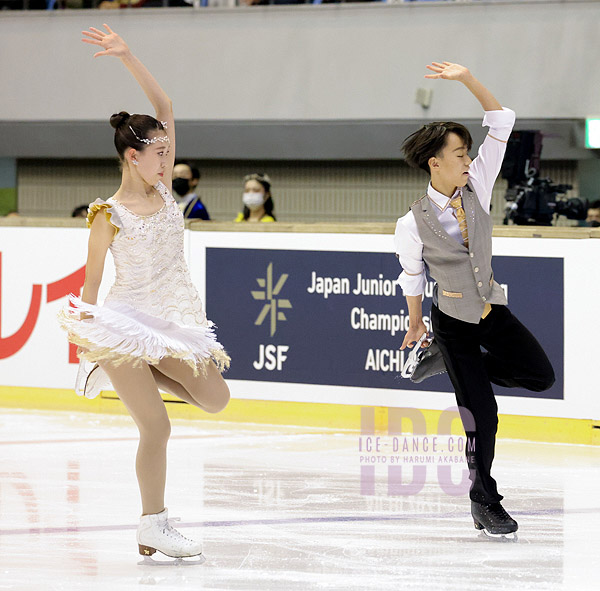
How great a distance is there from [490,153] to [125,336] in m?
1.48

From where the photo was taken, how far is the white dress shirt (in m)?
4.10

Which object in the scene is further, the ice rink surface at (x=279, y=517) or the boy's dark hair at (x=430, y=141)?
the boy's dark hair at (x=430, y=141)

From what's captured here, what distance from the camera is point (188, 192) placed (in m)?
7.77

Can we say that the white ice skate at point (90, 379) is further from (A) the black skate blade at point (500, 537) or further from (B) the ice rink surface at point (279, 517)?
(A) the black skate blade at point (500, 537)

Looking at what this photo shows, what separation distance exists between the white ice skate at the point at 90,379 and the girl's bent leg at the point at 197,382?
0.20 meters

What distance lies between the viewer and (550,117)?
10.1m

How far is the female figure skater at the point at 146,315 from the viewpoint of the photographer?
3691 mm

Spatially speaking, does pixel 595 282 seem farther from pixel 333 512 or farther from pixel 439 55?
pixel 439 55

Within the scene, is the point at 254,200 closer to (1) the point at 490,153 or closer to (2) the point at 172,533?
(1) the point at 490,153

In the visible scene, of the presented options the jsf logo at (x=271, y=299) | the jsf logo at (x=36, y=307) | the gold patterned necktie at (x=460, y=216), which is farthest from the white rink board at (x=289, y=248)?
the gold patterned necktie at (x=460, y=216)

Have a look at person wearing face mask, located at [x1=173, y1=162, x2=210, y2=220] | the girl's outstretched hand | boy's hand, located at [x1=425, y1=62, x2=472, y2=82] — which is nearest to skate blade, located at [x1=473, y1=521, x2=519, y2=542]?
boy's hand, located at [x1=425, y1=62, x2=472, y2=82]

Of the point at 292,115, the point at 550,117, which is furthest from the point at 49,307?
the point at 550,117

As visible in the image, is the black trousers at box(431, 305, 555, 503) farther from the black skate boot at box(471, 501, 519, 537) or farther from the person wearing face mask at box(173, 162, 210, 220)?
the person wearing face mask at box(173, 162, 210, 220)

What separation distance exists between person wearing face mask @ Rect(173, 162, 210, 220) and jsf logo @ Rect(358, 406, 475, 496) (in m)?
1.91
